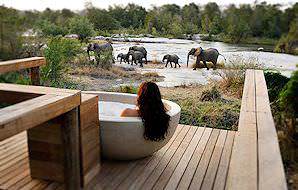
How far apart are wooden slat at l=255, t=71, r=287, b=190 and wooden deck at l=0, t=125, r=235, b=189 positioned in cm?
65

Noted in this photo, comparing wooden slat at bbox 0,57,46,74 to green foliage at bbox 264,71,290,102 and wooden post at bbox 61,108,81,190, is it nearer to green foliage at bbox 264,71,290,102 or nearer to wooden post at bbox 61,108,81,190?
wooden post at bbox 61,108,81,190

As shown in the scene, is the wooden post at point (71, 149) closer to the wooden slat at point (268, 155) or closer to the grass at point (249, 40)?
the wooden slat at point (268, 155)

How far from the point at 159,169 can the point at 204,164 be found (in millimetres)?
407

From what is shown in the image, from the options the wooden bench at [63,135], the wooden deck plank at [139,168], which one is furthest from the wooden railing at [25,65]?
the wooden deck plank at [139,168]

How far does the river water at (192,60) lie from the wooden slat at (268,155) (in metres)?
3.40

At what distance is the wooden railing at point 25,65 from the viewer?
3.21 m

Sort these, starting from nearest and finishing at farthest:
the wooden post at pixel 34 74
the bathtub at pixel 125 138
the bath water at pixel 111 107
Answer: the bathtub at pixel 125 138, the bath water at pixel 111 107, the wooden post at pixel 34 74

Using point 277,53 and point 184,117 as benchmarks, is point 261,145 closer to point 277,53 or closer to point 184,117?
point 184,117

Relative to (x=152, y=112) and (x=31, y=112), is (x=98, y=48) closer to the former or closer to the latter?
(x=152, y=112)

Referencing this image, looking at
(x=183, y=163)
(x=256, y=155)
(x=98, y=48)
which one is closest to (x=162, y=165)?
(x=183, y=163)

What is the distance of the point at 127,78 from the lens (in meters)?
6.73

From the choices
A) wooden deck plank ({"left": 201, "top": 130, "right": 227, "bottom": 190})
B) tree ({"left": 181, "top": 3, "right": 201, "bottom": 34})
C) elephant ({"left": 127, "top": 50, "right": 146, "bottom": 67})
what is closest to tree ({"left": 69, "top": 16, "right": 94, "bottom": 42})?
elephant ({"left": 127, "top": 50, "right": 146, "bottom": 67})

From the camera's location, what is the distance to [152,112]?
256 centimetres

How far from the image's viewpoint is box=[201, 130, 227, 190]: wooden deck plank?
2.38 meters
